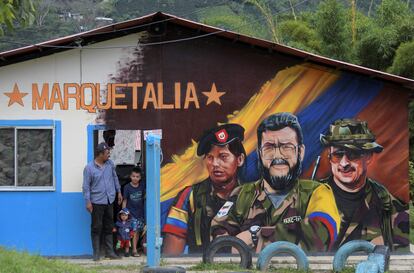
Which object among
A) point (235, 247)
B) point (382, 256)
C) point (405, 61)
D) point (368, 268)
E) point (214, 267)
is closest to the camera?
point (368, 268)

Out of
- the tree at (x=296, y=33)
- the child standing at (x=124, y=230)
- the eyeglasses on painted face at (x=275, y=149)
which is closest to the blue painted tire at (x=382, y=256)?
the eyeglasses on painted face at (x=275, y=149)

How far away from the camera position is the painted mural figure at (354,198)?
472 inches

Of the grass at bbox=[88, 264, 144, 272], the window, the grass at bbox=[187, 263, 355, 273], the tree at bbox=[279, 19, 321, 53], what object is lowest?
the grass at bbox=[88, 264, 144, 272]

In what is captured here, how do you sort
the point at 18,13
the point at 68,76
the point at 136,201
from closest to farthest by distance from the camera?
1. the point at 18,13
2. the point at 68,76
3. the point at 136,201

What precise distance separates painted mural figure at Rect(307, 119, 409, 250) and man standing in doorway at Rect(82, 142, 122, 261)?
346 centimetres

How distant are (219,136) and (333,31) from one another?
878 cm

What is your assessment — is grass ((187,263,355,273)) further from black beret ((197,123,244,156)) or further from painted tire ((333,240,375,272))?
black beret ((197,123,244,156))

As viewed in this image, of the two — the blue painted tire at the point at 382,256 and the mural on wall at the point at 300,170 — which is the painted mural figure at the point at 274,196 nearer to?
the mural on wall at the point at 300,170

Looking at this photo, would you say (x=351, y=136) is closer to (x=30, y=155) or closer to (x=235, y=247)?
(x=235, y=247)

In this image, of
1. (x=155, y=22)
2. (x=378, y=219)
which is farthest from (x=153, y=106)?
(x=378, y=219)

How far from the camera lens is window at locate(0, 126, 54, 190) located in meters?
12.0

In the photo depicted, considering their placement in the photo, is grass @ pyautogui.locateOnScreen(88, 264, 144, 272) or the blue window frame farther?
the blue window frame

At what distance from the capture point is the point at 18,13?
24.1 ft

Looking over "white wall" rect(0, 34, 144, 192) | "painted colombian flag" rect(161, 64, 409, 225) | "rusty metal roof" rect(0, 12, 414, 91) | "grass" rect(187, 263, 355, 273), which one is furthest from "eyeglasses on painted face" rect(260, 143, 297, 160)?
"white wall" rect(0, 34, 144, 192)
